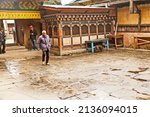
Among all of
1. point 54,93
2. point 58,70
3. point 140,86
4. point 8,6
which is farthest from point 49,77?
point 8,6

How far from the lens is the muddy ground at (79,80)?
6772 mm

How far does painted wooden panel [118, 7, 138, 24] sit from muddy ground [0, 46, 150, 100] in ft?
17.1

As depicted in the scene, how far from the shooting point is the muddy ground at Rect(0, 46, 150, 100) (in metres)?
6.77

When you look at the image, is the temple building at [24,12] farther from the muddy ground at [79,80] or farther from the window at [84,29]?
the muddy ground at [79,80]

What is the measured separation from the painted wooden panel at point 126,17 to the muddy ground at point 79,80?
5213 mm

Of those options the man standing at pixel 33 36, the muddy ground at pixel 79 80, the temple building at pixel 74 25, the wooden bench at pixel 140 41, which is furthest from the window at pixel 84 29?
the muddy ground at pixel 79 80

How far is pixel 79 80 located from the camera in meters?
8.37

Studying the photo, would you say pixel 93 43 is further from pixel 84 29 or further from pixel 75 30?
pixel 75 30

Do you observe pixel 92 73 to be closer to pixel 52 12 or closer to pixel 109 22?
pixel 52 12

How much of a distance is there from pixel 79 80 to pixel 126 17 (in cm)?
955

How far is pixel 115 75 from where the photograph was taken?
29.0ft

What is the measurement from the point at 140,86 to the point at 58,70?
13.5 feet

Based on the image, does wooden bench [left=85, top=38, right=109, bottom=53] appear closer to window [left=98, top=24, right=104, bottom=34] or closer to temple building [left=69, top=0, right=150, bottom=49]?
window [left=98, top=24, right=104, bottom=34]

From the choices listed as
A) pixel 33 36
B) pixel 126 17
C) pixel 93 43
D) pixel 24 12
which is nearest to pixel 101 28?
pixel 93 43
